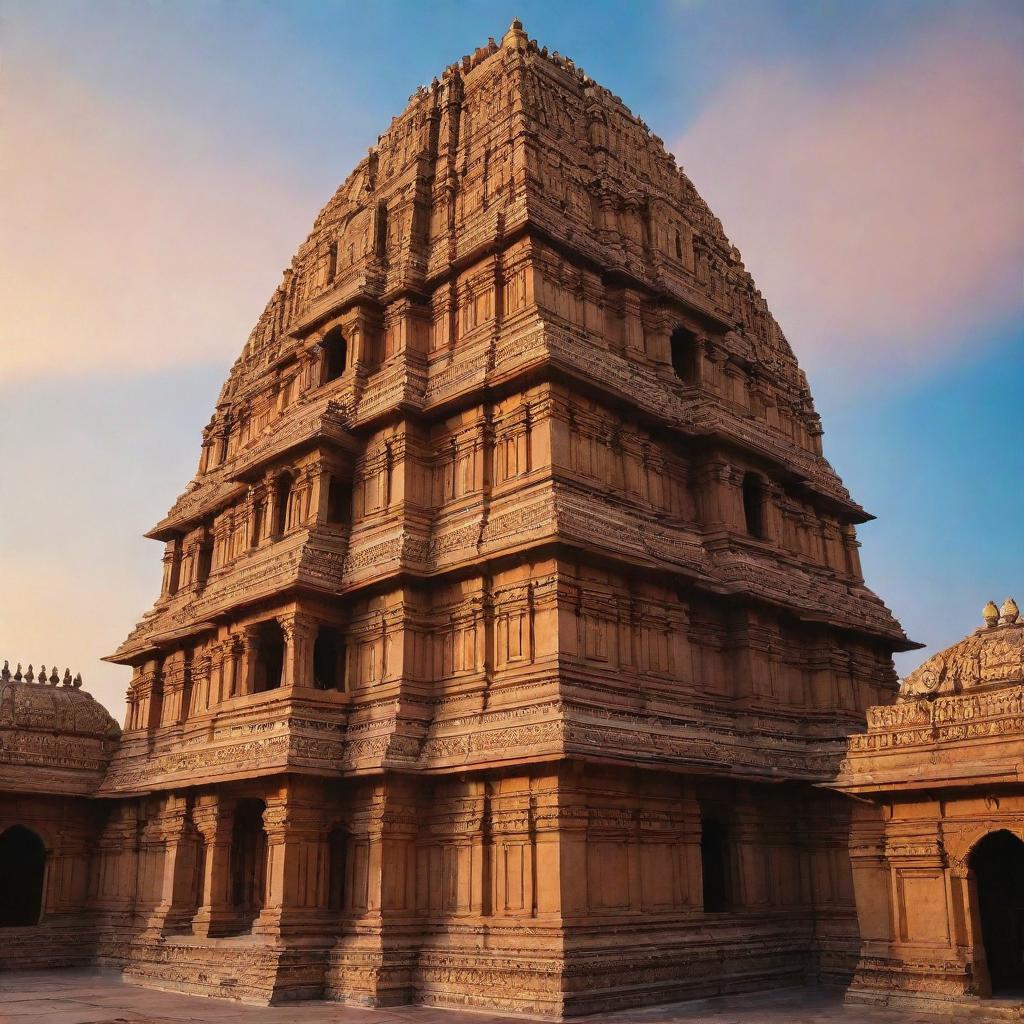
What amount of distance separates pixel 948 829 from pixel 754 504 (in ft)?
40.2

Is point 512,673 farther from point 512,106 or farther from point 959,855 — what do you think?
point 512,106

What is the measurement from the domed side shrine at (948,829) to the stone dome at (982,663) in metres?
0.02

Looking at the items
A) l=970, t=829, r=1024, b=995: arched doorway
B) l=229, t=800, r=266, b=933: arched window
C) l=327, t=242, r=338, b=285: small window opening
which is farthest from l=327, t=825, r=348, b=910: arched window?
l=327, t=242, r=338, b=285: small window opening

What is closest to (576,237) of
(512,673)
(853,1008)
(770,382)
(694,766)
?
(770,382)

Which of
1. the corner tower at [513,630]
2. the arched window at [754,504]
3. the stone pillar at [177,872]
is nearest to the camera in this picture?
the corner tower at [513,630]

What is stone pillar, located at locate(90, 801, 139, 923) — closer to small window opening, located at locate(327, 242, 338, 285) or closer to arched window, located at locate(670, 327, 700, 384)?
small window opening, located at locate(327, 242, 338, 285)

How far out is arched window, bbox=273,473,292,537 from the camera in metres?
26.2

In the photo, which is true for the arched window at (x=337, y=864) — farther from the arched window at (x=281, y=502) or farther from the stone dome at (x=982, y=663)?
the stone dome at (x=982, y=663)

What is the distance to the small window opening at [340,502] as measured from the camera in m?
25.4

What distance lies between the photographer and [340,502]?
2581cm

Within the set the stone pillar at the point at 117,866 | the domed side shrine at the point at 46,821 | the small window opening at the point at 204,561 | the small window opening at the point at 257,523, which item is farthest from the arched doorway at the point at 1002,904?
the small window opening at the point at 204,561

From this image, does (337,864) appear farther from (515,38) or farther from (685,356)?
(515,38)

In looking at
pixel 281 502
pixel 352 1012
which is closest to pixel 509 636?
pixel 352 1012

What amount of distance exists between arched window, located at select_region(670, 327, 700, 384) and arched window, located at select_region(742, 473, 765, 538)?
300 cm
